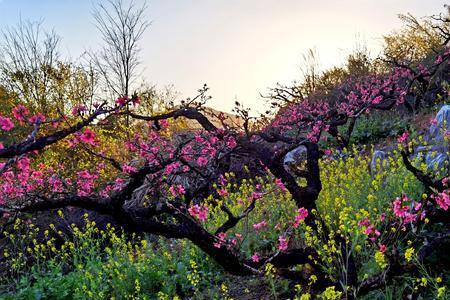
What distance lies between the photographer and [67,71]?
18719mm

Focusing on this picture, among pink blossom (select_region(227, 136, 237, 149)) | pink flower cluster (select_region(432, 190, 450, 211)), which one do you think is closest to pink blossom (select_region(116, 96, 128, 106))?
pink blossom (select_region(227, 136, 237, 149))

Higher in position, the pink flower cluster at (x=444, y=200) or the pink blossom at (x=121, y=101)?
the pink blossom at (x=121, y=101)

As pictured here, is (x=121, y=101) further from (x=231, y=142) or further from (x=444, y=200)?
(x=444, y=200)

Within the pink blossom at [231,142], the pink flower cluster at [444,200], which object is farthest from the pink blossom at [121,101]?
the pink flower cluster at [444,200]

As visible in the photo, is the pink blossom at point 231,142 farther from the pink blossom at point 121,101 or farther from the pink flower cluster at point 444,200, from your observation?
the pink flower cluster at point 444,200

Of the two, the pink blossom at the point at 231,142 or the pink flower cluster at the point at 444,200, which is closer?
the pink flower cluster at the point at 444,200

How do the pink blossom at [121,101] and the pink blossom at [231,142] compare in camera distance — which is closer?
the pink blossom at [121,101]

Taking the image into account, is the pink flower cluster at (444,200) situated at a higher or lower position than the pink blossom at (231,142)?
lower

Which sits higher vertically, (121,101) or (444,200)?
(121,101)

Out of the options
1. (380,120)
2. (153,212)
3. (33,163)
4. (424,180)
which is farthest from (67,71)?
(424,180)

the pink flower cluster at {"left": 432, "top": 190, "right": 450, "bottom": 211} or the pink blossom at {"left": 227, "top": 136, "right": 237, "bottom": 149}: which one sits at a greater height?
the pink blossom at {"left": 227, "top": 136, "right": 237, "bottom": 149}

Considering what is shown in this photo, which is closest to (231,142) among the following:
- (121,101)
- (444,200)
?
(121,101)

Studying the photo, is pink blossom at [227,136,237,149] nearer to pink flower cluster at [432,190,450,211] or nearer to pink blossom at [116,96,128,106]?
pink blossom at [116,96,128,106]

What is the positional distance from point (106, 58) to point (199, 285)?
14089 mm
